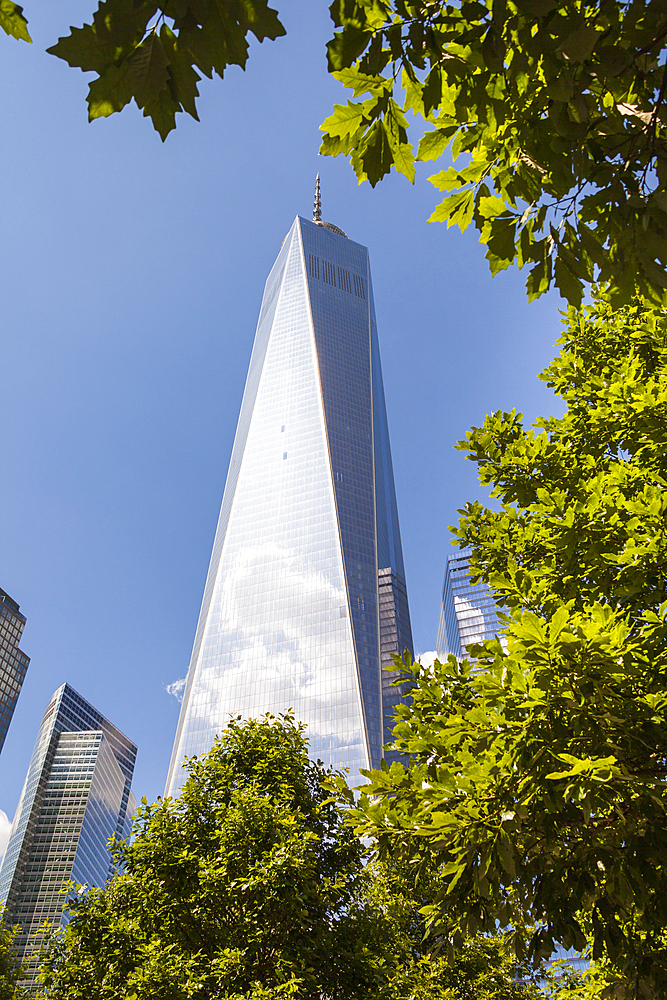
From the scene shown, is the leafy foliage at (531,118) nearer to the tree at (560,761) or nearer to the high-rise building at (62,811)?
the tree at (560,761)

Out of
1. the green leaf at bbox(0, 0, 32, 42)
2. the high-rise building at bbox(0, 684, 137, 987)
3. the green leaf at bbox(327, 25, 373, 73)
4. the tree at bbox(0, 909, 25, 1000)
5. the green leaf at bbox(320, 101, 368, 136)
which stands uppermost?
the high-rise building at bbox(0, 684, 137, 987)

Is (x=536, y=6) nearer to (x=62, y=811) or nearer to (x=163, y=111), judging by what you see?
(x=163, y=111)

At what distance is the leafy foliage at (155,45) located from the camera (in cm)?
221

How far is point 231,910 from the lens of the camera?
9930mm

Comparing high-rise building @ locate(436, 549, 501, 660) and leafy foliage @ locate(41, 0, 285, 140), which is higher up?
high-rise building @ locate(436, 549, 501, 660)

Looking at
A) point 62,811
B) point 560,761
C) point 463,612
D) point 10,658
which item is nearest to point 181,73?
point 560,761

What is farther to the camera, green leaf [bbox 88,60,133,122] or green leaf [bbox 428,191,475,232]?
green leaf [bbox 428,191,475,232]

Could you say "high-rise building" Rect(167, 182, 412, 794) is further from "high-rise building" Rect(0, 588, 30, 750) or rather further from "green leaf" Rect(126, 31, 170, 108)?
"green leaf" Rect(126, 31, 170, 108)

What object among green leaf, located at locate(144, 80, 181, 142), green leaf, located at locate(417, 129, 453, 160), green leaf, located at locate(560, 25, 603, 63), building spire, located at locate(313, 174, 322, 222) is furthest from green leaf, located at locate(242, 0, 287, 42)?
building spire, located at locate(313, 174, 322, 222)

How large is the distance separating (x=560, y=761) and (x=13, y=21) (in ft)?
14.6

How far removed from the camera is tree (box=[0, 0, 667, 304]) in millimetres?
2316

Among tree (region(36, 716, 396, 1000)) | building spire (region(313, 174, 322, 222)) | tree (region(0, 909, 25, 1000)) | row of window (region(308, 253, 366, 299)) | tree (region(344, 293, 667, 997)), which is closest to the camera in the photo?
tree (region(344, 293, 667, 997))

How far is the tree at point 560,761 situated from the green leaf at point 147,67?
322 centimetres

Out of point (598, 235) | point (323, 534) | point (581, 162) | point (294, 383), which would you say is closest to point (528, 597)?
point (598, 235)
